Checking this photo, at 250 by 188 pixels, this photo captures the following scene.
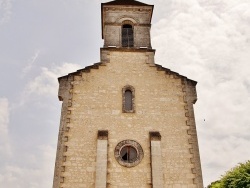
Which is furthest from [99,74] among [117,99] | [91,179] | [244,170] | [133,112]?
[244,170]

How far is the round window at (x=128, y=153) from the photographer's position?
14.3 meters

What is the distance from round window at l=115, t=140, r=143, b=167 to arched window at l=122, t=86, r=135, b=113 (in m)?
1.73

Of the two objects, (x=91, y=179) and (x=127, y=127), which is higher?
(x=127, y=127)

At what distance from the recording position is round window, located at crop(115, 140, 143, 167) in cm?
1431

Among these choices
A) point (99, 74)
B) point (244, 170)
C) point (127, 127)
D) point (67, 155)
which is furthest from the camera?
point (99, 74)

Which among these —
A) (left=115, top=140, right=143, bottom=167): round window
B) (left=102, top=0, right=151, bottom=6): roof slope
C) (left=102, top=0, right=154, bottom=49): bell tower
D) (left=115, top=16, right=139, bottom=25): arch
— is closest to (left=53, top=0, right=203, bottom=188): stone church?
(left=115, top=140, right=143, bottom=167): round window

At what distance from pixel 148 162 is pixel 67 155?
3642mm

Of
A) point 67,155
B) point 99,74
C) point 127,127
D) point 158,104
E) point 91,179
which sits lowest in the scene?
point 91,179

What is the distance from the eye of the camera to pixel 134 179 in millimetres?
13891

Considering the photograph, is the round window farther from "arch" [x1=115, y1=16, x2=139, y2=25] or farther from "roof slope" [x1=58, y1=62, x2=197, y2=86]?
"arch" [x1=115, y1=16, x2=139, y2=25]

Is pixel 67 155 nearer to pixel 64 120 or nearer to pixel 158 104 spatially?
pixel 64 120

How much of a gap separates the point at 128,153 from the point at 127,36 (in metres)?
7.49

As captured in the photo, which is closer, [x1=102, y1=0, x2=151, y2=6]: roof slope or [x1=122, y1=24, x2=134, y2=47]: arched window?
[x1=122, y1=24, x2=134, y2=47]: arched window

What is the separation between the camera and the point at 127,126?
15117 millimetres
